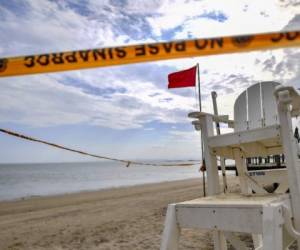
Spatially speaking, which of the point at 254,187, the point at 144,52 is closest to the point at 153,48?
the point at 144,52

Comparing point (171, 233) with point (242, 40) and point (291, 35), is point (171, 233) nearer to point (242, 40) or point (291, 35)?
point (242, 40)

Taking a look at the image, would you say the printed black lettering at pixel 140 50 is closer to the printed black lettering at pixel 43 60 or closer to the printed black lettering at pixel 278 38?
the printed black lettering at pixel 43 60

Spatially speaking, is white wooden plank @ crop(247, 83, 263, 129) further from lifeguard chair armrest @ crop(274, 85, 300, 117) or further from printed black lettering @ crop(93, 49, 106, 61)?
printed black lettering @ crop(93, 49, 106, 61)

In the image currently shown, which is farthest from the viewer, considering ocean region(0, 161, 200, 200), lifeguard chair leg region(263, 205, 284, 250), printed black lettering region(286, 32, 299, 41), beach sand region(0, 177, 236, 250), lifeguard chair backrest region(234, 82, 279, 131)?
ocean region(0, 161, 200, 200)

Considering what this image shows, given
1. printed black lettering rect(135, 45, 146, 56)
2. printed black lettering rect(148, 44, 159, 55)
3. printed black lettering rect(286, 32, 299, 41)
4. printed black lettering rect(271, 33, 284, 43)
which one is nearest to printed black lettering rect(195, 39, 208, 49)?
printed black lettering rect(148, 44, 159, 55)

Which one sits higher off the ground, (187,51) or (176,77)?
(176,77)

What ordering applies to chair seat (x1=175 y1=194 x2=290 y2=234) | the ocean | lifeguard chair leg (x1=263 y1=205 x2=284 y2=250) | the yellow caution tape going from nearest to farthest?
lifeguard chair leg (x1=263 y1=205 x2=284 y2=250)
chair seat (x1=175 y1=194 x2=290 y2=234)
the yellow caution tape
the ocean

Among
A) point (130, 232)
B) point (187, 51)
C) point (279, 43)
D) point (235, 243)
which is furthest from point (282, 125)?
point (130, 232)

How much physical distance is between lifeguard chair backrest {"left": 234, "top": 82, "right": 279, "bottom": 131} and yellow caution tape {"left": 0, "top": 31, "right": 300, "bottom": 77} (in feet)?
2.37

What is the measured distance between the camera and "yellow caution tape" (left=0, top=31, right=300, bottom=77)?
338cm

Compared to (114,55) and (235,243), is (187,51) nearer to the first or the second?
(114,55)

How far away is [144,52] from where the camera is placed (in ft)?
11.4

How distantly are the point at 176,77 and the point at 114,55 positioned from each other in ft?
8.32

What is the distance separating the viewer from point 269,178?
5.30 m
